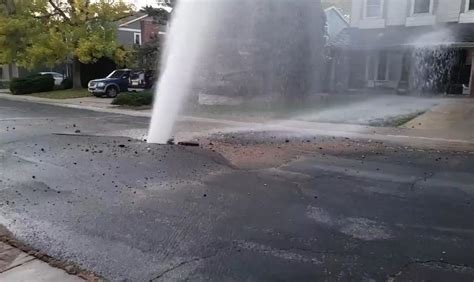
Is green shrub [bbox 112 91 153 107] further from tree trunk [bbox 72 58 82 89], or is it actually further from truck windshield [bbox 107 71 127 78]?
tree trunk [bbox 72 58 82 89]

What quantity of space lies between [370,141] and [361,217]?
598cm

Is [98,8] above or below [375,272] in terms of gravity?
above

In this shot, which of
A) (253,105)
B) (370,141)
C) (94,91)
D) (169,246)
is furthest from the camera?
(94,91)

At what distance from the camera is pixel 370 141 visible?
35.6 ft

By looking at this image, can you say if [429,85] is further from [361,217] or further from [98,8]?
[361,217]

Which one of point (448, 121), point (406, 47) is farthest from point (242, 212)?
point (406, 47)

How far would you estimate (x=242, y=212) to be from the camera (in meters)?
5.33

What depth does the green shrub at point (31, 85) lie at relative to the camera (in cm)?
2894

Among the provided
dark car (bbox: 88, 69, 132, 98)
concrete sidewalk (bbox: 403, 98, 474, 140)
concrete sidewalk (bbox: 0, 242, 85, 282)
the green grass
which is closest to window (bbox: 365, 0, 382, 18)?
concrete sidewalk (bbox: 403, 98, 474, 140)

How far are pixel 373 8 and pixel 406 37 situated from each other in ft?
11.4

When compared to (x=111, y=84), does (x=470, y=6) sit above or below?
above

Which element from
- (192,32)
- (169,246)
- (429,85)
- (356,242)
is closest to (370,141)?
(192,32)

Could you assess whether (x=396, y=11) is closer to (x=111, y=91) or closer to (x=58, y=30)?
(x=111, y=91)

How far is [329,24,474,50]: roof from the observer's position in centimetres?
2228
